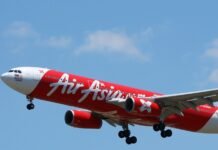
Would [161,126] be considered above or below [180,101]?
below

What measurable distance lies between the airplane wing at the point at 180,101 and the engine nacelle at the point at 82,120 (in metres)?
6.50

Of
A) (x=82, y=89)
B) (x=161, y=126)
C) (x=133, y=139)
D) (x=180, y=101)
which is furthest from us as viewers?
(x=133, y=139)

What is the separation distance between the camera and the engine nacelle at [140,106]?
72.6 meters

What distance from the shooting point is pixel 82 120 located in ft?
254

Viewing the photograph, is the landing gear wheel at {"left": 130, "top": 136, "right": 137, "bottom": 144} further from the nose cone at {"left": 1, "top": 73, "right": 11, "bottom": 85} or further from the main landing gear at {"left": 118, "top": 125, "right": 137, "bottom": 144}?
the nose cone at {"left": 1, "top": 73, "right": 11, "bottom": 85}

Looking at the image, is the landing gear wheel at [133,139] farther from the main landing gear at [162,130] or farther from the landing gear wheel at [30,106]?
the landing gear wheel at [30,106]

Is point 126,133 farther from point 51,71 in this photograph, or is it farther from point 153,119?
point 51,71

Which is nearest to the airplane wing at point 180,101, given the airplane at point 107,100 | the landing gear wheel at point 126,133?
the airplane at point 107,100

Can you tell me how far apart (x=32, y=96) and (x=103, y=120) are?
9650 millimetres

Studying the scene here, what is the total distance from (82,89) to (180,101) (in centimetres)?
892

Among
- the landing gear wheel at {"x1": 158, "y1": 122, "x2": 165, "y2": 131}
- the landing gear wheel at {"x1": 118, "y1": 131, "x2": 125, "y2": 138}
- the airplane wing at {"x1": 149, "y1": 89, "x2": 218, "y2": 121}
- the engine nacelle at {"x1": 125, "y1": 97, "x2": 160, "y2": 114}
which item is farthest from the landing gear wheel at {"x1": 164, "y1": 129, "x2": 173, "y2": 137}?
the landing gear wheel at {"x1": 118, "y1": 131, "x2": 125, "y2": 138}

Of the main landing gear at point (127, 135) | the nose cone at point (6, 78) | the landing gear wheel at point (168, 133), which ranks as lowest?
the landing gear wheel at point (168, 133)

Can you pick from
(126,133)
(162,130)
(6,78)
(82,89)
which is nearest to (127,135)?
(126,133)

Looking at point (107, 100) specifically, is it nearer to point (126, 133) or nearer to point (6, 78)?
point (126, 133)
